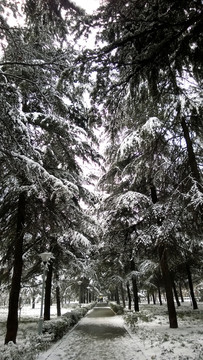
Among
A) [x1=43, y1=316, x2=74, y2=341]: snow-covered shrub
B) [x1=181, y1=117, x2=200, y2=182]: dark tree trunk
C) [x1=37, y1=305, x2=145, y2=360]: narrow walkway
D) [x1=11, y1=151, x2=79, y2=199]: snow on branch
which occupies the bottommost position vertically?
[x1=37, y1=305, x2=145, y2=360]: narrow walkway

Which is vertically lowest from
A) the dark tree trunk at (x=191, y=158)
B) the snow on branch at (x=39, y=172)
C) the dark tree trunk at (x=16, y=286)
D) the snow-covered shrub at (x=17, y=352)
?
the snow-covered shrub at (x=17, y=352)

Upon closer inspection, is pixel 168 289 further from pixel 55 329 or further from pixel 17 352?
pixel 17 352

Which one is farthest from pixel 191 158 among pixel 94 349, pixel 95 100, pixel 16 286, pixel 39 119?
pixel 16 286

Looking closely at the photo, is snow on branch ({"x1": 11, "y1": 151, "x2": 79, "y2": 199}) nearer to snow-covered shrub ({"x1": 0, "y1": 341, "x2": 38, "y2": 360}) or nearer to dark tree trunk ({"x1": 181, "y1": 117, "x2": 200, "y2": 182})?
snow-covered shrub ({"x1": 0, "y1": 341, "x2": 38, "y2": 360})

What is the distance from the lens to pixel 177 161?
866cm

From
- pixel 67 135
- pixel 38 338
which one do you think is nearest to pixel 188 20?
pixel 67 135

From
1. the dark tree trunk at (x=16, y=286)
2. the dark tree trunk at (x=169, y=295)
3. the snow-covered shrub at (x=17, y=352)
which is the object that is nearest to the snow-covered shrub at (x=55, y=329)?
the dark tree trunk at (x=16, y=286)

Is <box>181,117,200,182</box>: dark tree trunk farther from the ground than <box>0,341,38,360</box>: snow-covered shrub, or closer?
farther from the ground

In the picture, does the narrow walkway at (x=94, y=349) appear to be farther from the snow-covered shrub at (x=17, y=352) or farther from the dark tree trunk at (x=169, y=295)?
the dark tree trunk at (x=169, y=295)

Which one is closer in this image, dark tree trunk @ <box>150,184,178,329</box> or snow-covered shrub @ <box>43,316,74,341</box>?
snow-covered shrub @ <box>43,316,74,341</box>

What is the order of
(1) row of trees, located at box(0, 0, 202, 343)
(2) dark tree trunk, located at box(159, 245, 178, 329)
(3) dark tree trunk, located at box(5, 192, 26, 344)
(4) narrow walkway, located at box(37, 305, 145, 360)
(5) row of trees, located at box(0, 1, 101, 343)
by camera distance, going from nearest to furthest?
1. (1) row of trees, located at box(0, 0, 202, 343)
2. (5) row of trees, located at box(0, 1, 101, 343)
3. (4) narrow walkway, located at box(37, 305, 145, 360)
4. (3) dark tree trunk, located at box(5, 192, 26, 344)
5. (2) dark tree trunk, located at box(159, 245, 178, 329)

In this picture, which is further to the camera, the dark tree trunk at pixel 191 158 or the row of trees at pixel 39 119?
the dark tree trunk at pixel 191 158

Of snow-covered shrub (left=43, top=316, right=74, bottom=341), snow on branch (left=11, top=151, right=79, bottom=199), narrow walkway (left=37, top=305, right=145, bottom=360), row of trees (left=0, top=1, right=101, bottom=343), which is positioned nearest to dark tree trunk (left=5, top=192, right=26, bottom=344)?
row of trees (left=0, top=1, right=101, bottom=343)

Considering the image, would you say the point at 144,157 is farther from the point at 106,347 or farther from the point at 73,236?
the point at 106,347
